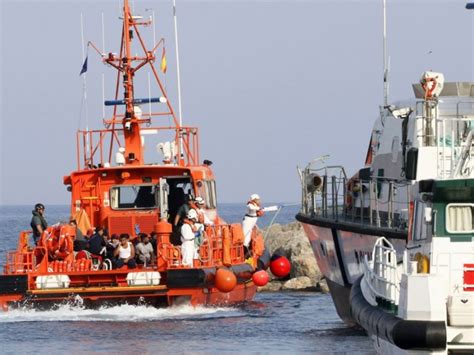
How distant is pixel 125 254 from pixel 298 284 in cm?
772

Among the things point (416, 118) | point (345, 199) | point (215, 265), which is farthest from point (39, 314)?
point (416, 118)

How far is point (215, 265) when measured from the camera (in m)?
23.4

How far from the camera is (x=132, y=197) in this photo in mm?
25953

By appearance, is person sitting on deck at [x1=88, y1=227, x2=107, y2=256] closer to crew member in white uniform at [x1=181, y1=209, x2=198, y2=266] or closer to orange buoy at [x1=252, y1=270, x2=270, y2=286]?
crew member in white uniform at [x1=181, y1=209, x2=198, y2=266]

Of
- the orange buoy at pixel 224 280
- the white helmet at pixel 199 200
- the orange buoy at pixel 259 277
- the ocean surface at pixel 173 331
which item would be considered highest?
the white helmet at pixel 199 200

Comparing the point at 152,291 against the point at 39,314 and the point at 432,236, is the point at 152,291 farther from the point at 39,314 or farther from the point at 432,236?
the point at 432,236

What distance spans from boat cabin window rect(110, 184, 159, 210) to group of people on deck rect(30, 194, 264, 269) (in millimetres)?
839

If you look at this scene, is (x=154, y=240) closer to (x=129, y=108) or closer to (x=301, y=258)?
(x=129, y=108)

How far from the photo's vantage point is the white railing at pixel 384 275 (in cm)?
1430

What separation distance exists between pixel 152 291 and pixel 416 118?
213 inches

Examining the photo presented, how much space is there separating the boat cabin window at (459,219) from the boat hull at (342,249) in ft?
11.8

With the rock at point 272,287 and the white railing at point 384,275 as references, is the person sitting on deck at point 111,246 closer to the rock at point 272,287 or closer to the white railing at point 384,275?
the rock at point 272,287

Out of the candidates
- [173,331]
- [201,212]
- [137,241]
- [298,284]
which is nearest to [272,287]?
[298,284]

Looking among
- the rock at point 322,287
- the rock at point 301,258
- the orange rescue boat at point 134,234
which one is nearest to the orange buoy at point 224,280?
the orange rescue boat at point 134,234
